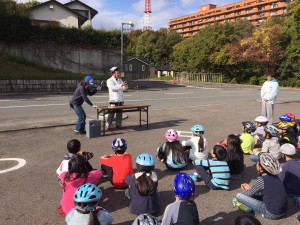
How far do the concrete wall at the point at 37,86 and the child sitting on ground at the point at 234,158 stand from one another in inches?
766

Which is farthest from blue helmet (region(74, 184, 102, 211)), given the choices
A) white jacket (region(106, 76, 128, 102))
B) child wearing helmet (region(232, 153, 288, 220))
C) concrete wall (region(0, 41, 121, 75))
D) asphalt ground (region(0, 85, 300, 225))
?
concrete wall (region(0, 41, 121, 75))

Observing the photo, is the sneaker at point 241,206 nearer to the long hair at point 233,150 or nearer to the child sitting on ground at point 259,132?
the long hair at point 233,150

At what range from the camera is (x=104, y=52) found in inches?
1169

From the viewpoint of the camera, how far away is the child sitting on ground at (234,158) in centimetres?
550

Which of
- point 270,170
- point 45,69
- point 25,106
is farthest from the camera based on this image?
point 45,69

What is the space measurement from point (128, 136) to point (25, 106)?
8.01 m

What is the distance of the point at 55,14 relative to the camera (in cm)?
3344

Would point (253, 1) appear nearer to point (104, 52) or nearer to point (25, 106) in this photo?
point (104, 52)

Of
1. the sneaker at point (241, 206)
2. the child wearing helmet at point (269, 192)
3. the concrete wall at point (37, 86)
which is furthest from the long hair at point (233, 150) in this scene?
the concrete wall at point (37, 86)

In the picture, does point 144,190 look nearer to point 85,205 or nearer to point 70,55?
point 85,205

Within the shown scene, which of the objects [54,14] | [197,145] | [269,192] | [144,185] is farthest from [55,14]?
[269,192]

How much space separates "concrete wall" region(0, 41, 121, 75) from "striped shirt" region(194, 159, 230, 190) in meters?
25.1

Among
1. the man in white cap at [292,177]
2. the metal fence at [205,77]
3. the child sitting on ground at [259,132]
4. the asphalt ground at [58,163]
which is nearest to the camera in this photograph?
the asphalt ground at [58,163]

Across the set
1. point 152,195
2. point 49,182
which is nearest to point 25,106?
point 49,182
